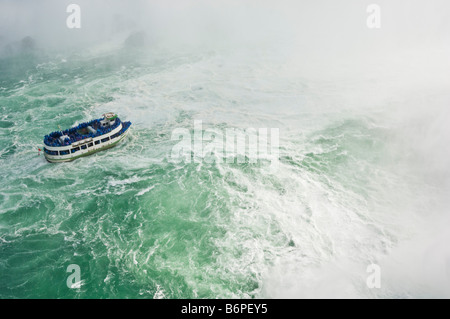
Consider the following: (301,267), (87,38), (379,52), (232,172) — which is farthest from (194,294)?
(87,38)

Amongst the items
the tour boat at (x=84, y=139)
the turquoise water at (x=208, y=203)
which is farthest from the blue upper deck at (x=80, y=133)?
the turquoise water at (x=208, y=203)

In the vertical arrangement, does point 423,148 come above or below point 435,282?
above

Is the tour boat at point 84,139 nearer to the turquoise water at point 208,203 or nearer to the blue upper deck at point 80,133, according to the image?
the blue upper deck at point 80,133

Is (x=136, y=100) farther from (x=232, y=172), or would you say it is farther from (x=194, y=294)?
(x=194, y=294)

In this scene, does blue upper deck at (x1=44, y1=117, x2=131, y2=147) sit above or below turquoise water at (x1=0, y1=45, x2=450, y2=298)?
above

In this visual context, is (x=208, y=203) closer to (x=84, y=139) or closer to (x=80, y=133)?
(x=84, y=139)

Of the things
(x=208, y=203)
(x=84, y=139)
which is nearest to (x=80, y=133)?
(x=84, y=139)

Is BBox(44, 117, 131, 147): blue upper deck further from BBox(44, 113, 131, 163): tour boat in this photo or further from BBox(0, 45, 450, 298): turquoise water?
BBox(0, 45, 450, 298): turquoise water

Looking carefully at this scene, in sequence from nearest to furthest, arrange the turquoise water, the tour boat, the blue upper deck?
the turquoise water
the tour boat
the blue upper deck

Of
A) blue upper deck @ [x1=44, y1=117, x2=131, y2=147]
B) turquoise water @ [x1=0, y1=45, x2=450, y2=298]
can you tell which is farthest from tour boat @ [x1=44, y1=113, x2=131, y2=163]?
turquoise water @ [x1=0, y1=45, x2=450, y2=298]
